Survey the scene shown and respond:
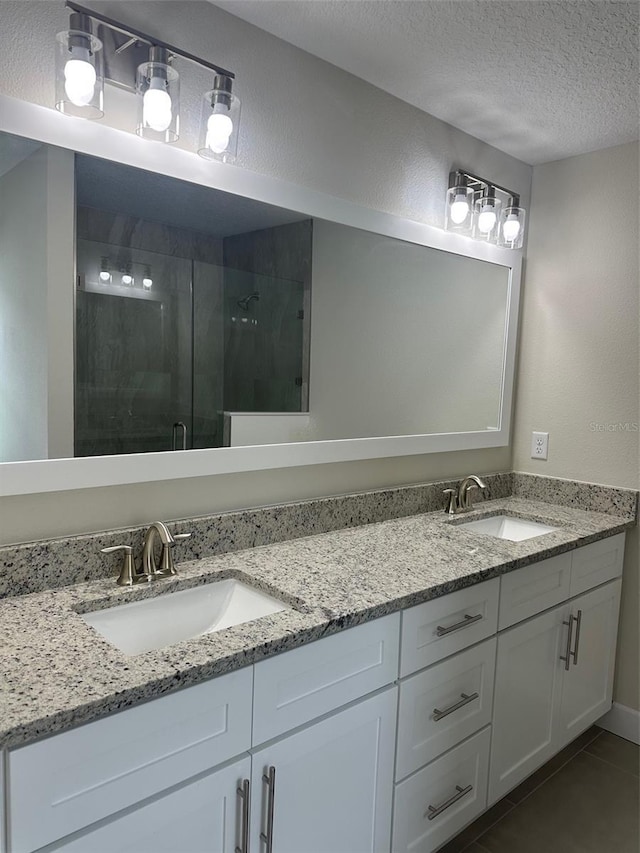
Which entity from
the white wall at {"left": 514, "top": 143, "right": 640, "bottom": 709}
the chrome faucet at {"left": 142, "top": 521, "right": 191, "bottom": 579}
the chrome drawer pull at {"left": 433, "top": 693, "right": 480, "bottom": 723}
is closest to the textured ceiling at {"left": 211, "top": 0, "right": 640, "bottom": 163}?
the white wall at {"left": 514, "top": 143, "right": 640, "bottom": 709}

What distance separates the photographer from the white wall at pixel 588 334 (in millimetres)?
2361

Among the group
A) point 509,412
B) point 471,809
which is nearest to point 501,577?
point 471,809

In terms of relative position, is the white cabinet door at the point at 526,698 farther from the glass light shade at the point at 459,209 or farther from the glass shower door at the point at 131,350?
the glass light shade at the point at 459,209

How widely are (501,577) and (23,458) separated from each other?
4.20 feet

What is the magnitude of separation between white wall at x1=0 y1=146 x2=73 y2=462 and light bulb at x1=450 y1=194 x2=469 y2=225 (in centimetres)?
138

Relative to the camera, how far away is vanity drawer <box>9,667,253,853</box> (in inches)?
36.0

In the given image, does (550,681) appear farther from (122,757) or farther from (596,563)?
(122,757)

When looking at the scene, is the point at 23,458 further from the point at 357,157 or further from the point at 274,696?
the point at 357,157

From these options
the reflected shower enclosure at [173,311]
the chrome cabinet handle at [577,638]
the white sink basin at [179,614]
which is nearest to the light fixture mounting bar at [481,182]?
the reflected shower enclosure at [173,311]

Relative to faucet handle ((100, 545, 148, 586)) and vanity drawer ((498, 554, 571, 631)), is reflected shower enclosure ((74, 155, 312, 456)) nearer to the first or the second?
faucet handle ((100, 545, 148, 586))

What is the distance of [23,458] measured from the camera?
134cm

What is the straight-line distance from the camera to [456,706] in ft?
5.38

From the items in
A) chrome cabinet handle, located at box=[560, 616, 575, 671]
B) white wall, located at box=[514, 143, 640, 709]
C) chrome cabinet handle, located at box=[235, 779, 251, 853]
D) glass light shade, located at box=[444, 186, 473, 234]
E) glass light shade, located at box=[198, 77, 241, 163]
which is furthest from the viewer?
white wall, located at box=[514, 143, 640, 709]

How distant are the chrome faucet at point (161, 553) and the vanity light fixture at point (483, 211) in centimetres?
153
